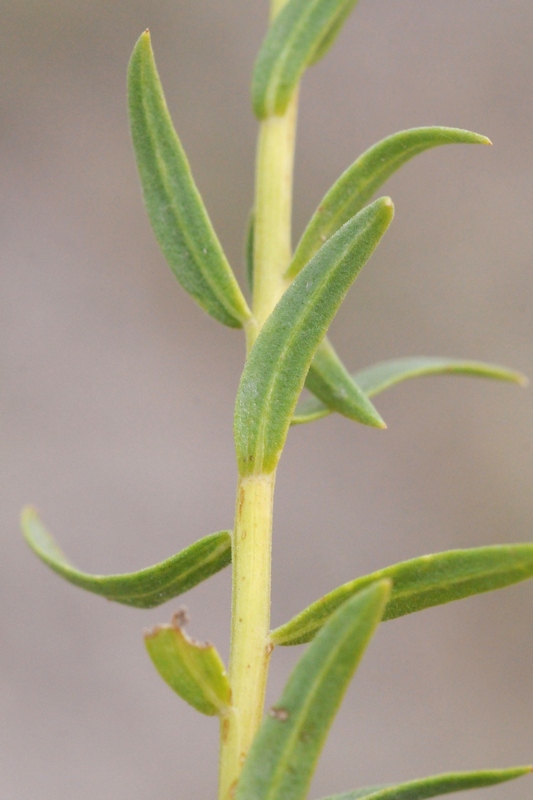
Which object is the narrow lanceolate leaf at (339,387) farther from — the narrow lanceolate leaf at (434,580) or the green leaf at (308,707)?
the green leaf at (308,707)

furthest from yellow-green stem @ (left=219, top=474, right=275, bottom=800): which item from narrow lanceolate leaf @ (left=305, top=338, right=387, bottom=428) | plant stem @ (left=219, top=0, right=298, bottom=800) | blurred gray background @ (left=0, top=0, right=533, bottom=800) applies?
blurred gray background @ (left=0, top=0, right=533, bottom=800)

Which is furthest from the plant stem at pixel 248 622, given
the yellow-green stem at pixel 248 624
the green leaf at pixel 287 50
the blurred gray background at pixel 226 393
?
the blurred gray background at pixel 226 393

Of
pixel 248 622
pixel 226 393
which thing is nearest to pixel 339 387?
pixel 248 622

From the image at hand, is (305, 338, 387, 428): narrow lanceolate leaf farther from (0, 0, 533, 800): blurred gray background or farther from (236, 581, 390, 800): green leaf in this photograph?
(0, 0, 533, 800): blurred gray background

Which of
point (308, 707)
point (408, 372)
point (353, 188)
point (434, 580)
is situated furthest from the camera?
point (408, 372)

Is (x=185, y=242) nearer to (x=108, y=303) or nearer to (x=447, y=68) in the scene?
(x=108, y=303)

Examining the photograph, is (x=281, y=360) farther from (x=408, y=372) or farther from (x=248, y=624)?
(x=408, y=372)
